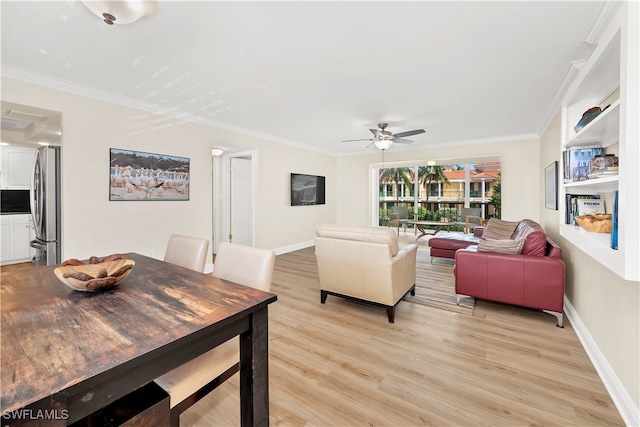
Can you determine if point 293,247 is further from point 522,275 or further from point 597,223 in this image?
point 597,223

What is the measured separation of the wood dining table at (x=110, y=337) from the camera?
0.70 meters

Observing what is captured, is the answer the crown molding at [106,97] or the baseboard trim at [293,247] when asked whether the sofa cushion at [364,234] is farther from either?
the baseboard trim at [293,247]

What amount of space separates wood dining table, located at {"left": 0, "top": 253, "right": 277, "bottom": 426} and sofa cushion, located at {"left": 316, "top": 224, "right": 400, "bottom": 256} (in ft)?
5.07

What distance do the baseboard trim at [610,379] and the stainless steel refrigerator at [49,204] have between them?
4779 millimetres

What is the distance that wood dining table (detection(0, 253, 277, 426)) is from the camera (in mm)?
695

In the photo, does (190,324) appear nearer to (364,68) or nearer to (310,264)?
(364,68)

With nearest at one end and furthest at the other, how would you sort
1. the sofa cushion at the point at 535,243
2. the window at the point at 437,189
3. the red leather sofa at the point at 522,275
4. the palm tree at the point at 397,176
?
the red leather sofa at the point at 522,275
the sofa cushion at the point at 535,243
the window at the point at 437,189
the palm tree at the point at 397,176

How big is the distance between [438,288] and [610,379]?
193 cm

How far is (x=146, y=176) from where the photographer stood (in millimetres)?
3541

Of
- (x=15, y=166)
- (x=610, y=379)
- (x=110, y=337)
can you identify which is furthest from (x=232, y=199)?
(x=610, y=379)

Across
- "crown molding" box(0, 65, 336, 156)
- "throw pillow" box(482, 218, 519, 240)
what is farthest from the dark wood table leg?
"throw pillow" box(482, 218, 519, 240)

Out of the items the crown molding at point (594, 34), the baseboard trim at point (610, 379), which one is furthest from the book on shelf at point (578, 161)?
the baseboard trim at point (610, 379)

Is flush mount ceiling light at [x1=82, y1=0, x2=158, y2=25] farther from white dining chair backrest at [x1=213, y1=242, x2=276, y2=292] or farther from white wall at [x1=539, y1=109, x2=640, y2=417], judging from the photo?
white wall at [x1=539, y1=109, x2=640, y2=417]

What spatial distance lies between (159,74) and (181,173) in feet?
4.92
